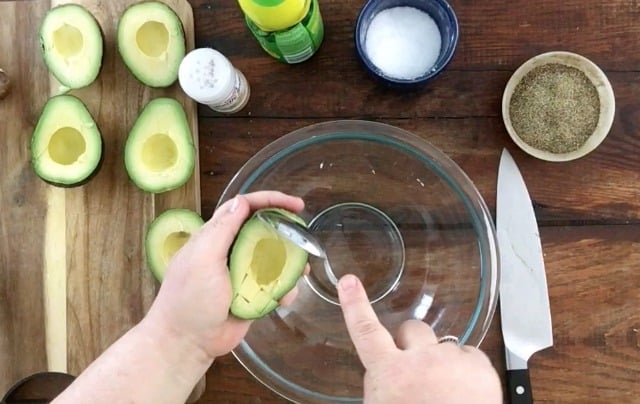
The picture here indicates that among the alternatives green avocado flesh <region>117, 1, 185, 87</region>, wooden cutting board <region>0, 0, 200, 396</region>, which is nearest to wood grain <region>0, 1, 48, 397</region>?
wooden cutting board <region>0, 0, 200, 396</region>

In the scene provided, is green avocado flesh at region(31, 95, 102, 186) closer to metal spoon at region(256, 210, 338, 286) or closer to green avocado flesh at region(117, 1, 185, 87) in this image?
green avocado flesh at region(117, 1, 185, 87)

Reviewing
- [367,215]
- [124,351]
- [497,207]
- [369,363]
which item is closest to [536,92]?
[497,207]

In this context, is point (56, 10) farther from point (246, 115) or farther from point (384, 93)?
point (384, 93)

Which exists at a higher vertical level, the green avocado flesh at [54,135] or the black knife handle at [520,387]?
the green avocado flesh at [54,135]

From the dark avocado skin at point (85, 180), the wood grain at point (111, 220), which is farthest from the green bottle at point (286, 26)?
the dark avocado skin at point (85, 180)

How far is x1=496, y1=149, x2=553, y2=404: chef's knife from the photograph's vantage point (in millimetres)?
764

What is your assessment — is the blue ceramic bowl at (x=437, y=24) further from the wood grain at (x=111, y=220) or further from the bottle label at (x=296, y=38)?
the wood grain at (x=111, y=220)

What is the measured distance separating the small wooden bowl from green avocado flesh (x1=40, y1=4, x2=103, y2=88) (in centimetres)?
48

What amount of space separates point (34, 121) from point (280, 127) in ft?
0.96

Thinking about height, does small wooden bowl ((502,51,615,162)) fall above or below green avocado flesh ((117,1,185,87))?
below

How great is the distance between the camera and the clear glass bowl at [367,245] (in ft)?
2.49

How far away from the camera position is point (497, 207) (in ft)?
2.57

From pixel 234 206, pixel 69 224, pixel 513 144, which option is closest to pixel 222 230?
pixel 234 206

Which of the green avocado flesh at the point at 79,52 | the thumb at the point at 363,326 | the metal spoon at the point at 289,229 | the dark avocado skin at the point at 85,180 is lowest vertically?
the thumb at the point at 363,326
